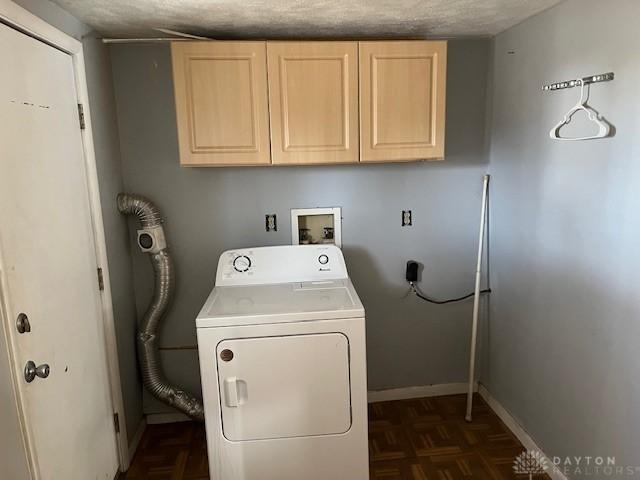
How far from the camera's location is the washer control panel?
2434 mm

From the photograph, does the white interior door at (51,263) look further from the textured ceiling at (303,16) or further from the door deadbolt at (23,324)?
the textured ceiling at (303,16)

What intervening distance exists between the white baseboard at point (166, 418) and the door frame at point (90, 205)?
1.20ft

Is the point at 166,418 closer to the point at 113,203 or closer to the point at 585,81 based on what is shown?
the point at 113,203

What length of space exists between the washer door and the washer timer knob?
1.98 feet

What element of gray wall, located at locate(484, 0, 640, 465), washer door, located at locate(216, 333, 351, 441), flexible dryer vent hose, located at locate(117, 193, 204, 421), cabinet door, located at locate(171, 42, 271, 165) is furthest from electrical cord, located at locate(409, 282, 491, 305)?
flexible dryer vent hose, located at locate(117, 193, 204, 421)

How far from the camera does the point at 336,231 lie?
2672mm

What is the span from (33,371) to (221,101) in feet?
4.47

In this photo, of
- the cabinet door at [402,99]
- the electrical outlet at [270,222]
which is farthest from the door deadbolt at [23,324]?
the cabinet door at [402,99]

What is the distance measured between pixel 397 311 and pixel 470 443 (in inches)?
32.1

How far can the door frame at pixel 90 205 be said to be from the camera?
1.44 meters

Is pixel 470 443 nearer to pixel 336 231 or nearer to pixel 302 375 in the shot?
pixel 302 375

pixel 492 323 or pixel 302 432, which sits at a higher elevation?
A: pixel 492 323

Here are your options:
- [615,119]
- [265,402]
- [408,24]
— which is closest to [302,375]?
[265,402]

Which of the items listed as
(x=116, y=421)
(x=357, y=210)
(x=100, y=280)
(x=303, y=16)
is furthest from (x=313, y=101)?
(x=116, y=421)
